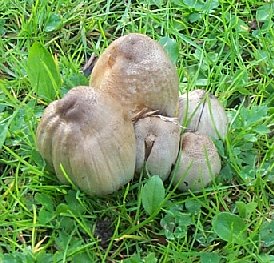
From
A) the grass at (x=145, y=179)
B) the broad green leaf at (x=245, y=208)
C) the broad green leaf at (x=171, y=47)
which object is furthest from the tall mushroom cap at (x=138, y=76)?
the broad green leaf at (x=171, y=47)

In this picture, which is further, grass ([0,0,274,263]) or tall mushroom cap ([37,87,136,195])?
grass ([0,0,274,263])

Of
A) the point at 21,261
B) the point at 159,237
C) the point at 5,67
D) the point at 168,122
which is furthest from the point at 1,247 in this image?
the point at 5,67

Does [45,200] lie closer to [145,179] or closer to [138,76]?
[145,179]

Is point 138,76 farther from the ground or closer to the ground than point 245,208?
farther from the ground

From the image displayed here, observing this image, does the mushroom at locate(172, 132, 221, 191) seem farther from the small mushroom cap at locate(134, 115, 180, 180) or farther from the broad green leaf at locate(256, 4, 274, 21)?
the broad green leaf at locate(256, 4, 274, 21)

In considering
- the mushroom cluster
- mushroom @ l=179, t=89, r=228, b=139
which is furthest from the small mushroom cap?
mushroom @ l=179, t=89, r=228, b=139

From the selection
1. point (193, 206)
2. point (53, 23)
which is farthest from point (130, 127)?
point (53, 23)
